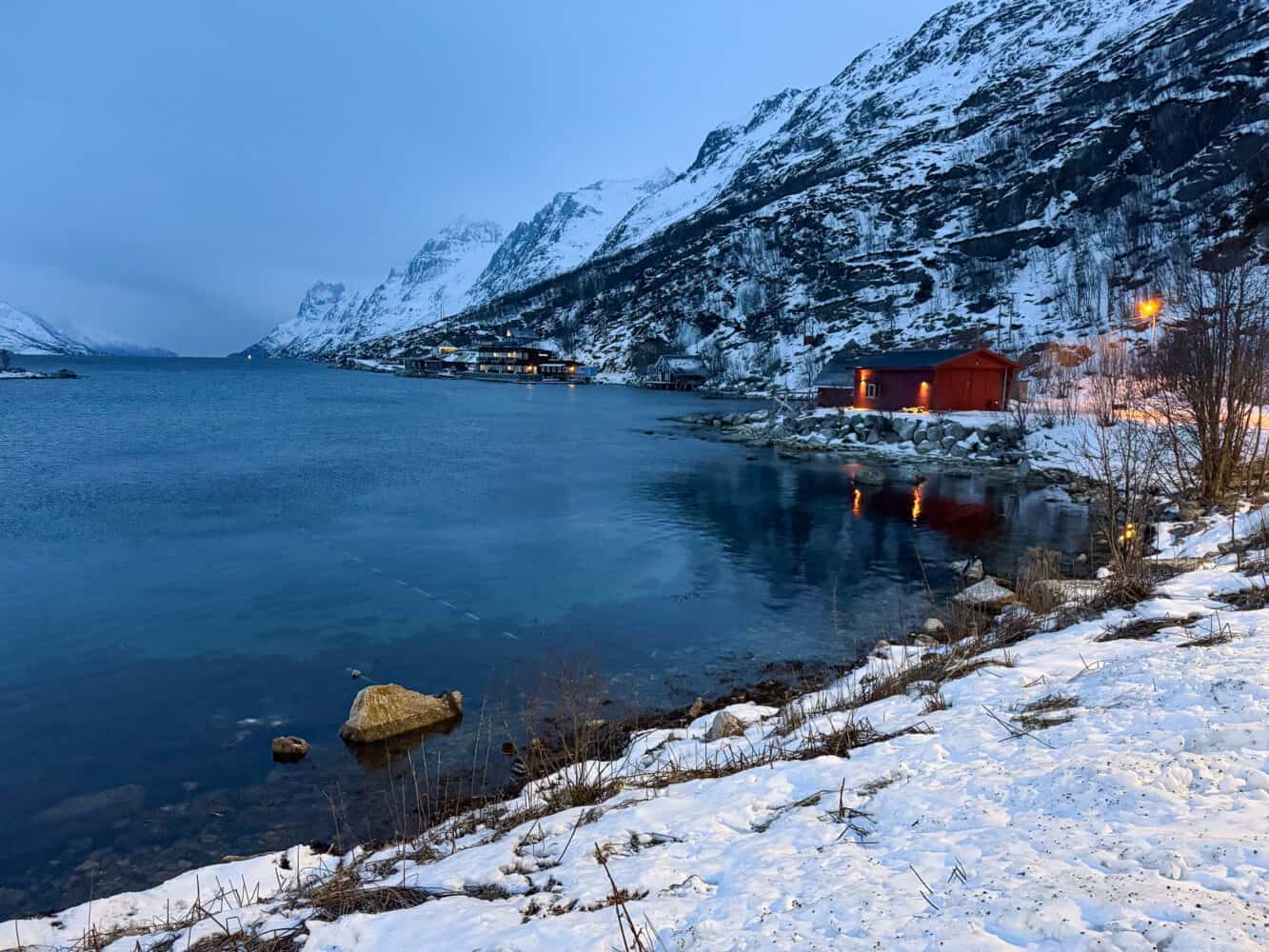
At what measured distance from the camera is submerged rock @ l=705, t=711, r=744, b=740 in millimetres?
8703

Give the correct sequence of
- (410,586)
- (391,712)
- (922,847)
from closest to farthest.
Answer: (922,847) → (391,712) → (410,586)

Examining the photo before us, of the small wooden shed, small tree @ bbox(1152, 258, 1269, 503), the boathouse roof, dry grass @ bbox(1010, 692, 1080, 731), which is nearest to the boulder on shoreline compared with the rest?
dry grass @ bbox(1010, 692, 1080, 731)

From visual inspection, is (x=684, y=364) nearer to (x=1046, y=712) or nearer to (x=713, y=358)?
(x=713, y=358)

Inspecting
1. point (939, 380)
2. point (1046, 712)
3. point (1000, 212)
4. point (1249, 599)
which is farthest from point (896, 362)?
point (1000, 212)

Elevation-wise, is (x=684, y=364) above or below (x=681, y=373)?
above

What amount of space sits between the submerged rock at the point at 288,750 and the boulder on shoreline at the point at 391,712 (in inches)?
25.6

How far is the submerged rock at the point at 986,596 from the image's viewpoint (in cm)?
1508

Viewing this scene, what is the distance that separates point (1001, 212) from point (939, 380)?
288 feet

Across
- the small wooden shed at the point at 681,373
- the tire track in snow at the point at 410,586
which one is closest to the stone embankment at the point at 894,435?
the tire track in snow at the point at 410,586

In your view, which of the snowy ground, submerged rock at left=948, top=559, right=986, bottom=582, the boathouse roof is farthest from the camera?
the boathouse roof

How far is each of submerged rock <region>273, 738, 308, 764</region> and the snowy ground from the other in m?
3.03

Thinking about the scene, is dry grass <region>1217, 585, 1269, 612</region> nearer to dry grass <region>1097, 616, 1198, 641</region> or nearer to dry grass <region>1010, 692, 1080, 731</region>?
dry grass <region>1097, 616, 1198, 641</region>

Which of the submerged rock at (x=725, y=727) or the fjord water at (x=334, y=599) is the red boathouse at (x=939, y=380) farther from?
the submerged rock at (x=725, y=727)

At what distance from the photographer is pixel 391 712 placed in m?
10.7
